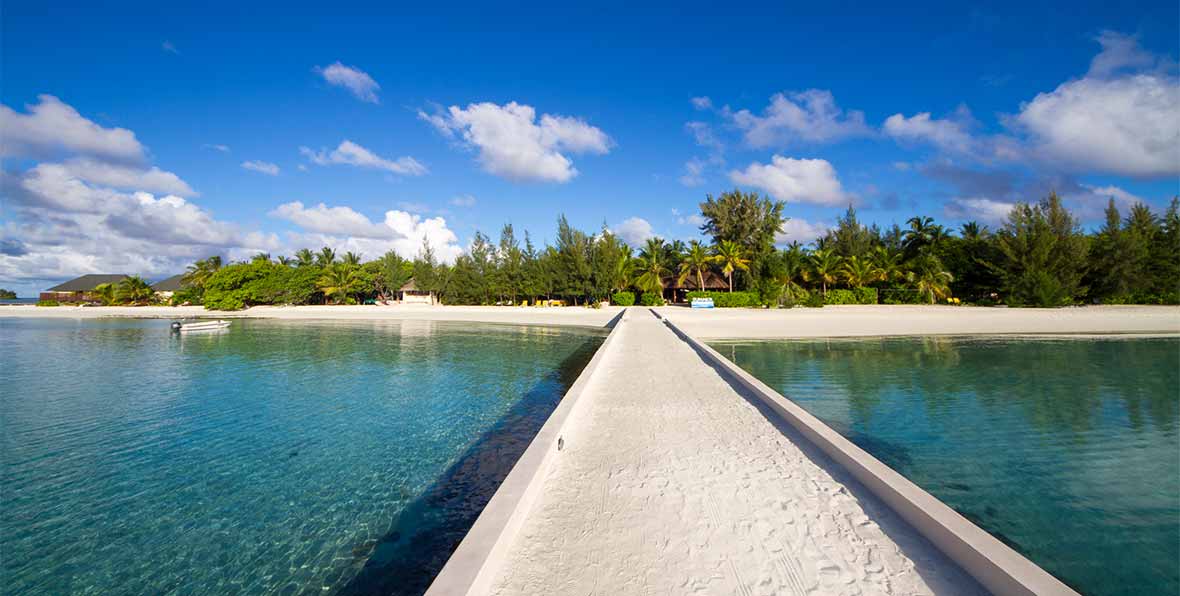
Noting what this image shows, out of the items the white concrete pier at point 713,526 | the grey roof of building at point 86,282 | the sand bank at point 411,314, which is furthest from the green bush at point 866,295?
the grey roof of building at point 86,282

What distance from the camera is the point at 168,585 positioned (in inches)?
140

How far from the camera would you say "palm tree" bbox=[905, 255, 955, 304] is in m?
35.7

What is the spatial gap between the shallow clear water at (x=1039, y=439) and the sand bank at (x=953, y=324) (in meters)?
6.44

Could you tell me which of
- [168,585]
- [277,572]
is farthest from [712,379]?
[168,585]

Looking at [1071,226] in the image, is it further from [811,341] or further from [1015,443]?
[1015,443]

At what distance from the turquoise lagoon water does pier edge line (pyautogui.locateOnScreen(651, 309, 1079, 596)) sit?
364 centimetres

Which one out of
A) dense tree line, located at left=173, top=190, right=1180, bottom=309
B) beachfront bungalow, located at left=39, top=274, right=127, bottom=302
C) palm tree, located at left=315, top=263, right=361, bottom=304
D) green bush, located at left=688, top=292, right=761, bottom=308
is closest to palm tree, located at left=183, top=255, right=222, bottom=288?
dense tree line, located at left=173, top=190, right=1180, bottom=309

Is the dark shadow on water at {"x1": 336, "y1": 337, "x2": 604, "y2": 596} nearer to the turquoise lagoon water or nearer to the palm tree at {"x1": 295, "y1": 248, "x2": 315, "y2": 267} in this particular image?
the turquoise lagoon water

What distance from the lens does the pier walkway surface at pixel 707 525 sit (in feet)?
8.91

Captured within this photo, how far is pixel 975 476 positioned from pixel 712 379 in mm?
4221

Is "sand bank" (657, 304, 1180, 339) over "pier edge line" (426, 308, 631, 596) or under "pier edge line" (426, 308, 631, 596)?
over

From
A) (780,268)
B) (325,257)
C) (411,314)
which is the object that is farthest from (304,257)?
(780,268)

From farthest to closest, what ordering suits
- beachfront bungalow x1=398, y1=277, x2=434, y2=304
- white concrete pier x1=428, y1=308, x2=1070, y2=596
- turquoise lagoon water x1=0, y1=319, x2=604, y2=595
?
beachfront bungalow x1=398, y1=277, x2=434, y2=304, turquoise lagoon water x1=0, y1=319, x2=604, y2=595, white concrete pier x1=428, y1=308, x2=1070, y2=596

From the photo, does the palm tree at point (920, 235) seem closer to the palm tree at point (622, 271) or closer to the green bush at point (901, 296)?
the green bush at point (901, 296)
